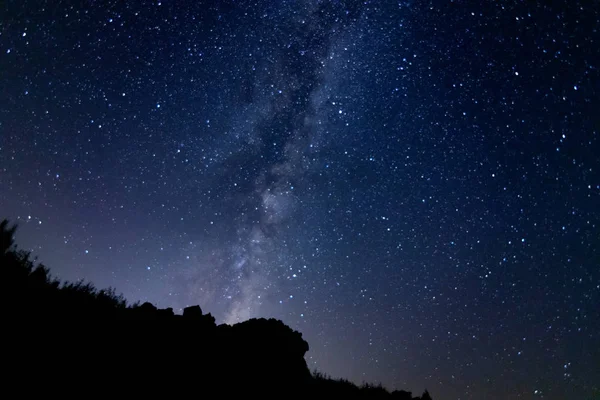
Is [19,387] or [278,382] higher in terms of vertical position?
[278,382]

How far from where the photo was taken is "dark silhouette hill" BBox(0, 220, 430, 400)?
488 centimetres

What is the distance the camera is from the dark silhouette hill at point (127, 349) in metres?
4.88

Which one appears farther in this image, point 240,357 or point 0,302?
point 240,357

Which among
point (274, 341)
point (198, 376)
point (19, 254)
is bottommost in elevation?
point (198, 376)

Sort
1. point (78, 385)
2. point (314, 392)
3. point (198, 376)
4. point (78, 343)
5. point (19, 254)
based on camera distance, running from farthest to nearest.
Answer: point (19, 254) < point (314, 392) < point (198, 376) < point (78, 343) < point (78, 385)

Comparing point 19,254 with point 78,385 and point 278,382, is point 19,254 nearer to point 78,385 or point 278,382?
point 78,385

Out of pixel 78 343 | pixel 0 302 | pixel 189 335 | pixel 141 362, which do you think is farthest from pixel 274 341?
pixel 0 302

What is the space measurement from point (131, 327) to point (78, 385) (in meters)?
2.03

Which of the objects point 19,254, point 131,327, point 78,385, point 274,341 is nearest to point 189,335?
point 131,327

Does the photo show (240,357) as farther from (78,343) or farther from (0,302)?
(0,302)

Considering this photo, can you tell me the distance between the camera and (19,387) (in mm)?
4309

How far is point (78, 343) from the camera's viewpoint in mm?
5523

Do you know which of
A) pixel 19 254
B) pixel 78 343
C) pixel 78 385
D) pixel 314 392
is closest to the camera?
pixel 78 385

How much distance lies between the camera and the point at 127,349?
5914 mm
